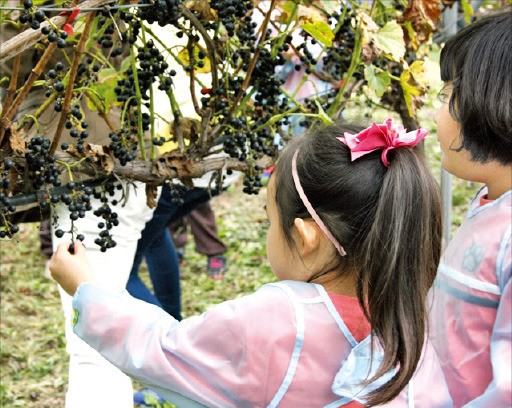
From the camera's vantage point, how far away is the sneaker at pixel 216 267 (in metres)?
4.85

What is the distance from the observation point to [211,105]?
2273 mm

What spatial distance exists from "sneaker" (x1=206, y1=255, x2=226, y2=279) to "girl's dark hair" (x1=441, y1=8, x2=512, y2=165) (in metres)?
3.23

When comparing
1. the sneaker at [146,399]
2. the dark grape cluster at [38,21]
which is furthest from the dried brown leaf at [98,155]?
the sneaker at [146,399]

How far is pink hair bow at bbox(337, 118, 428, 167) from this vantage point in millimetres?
1604

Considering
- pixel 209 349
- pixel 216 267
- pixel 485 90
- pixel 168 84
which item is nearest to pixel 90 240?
pixel 168 84

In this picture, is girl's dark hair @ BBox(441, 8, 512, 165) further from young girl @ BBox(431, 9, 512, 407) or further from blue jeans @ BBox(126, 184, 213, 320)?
blue jeans @ BBox(126, 184, 213, 320)

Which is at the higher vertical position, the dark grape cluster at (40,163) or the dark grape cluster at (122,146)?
the dark grape cluster at (40,163)

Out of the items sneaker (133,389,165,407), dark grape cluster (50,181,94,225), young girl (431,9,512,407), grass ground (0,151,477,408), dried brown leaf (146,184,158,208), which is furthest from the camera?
grass ground (0,151,477,408)

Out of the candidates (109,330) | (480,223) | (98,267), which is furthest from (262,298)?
(98,267)

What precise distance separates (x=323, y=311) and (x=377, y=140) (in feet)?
1.09

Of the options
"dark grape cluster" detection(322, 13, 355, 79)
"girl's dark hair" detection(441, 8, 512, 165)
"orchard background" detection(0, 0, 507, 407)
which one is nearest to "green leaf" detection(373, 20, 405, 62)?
"orchard background" detection(0, 0, 507, 407)

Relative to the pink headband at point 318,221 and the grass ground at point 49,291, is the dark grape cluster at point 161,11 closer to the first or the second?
the pink headband at point 318,221

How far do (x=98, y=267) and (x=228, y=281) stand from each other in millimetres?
2327

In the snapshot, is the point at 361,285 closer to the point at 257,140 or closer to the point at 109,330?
the point at 109,330
